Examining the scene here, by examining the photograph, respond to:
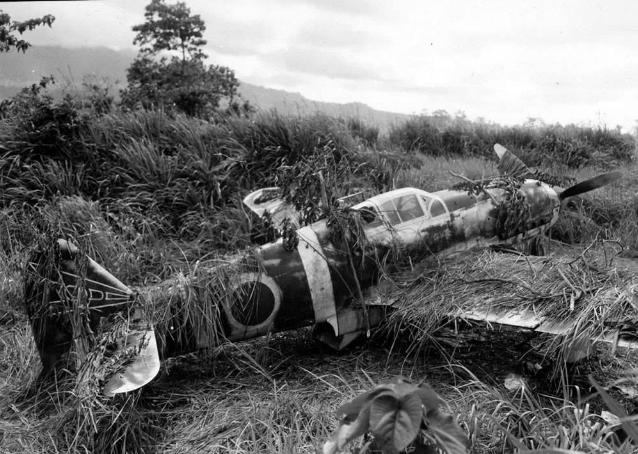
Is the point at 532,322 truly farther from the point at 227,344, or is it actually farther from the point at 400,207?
the point at 227,344

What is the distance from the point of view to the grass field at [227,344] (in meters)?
3.19

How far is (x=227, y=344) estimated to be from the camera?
4.20m

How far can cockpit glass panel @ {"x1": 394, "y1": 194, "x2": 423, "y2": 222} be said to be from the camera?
15.4 feet

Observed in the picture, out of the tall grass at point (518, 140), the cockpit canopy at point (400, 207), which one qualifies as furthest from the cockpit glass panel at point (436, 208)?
the tall grass at point (518, 140)

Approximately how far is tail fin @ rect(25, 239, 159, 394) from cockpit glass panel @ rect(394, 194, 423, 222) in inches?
95.0

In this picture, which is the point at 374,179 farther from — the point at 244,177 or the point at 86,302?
the point at 86,302

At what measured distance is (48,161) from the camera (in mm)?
8016

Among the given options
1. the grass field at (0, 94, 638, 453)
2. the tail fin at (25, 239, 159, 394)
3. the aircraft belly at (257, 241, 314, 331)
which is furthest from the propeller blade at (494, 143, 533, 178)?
the tail fin at (25, 239, 159, 394)

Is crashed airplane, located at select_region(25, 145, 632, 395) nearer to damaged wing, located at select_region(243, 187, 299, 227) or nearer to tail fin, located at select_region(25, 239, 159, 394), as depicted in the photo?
tail fin, located at select_region(25, 239, 159, 394)

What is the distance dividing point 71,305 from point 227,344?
1.24 meters

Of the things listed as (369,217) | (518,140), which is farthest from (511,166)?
(518,140)

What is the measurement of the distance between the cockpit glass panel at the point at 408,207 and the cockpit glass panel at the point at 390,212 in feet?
0.16

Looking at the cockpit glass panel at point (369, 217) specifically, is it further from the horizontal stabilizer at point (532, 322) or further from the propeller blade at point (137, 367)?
the propeller blade at point (137, 367)

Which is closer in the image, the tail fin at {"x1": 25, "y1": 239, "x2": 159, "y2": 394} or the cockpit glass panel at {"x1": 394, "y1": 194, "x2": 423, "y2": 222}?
the tail fin at {"x1": 25, "y1": 239, "x2": 159, "y2": 394}
